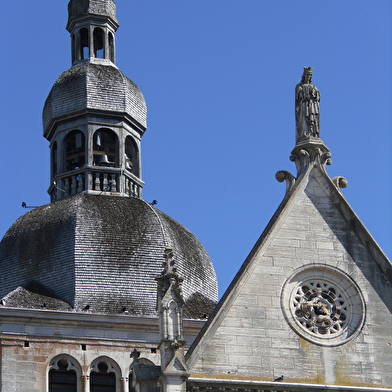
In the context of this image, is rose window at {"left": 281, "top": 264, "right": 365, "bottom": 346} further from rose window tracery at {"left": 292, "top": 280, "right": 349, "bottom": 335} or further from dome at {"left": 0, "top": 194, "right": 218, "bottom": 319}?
dome at {"left": 0, "top": 194, "right": 218, "bottom": 319}

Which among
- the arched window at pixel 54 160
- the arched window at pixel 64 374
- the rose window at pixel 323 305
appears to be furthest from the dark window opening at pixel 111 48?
the rose window at pixel 323 305

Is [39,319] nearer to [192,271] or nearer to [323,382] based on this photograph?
[192,271]

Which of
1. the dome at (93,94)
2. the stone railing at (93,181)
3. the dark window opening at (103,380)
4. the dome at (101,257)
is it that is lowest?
the dark window opening at (103,380)

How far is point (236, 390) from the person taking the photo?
2780 centimetres

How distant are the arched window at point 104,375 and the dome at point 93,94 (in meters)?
7.37

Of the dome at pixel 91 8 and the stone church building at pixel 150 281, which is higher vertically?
the dome at pixel 91 8

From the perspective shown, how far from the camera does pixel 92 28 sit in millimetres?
43344

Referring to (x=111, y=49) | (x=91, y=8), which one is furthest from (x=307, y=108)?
(x=91, y=8)

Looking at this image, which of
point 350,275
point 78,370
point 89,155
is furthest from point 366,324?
point 89,155

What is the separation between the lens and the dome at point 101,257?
37312 mm

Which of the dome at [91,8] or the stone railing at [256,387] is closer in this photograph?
the stone railing at [256,387]

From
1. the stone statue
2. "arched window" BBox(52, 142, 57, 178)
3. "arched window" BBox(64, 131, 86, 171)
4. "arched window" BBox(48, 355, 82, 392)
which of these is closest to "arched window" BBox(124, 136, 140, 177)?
"arched window" BBox(64, 131, 86, 171)

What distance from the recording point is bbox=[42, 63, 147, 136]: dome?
1626 inches

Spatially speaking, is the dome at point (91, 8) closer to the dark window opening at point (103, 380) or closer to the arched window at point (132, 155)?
the arched window at point (132, 155)
